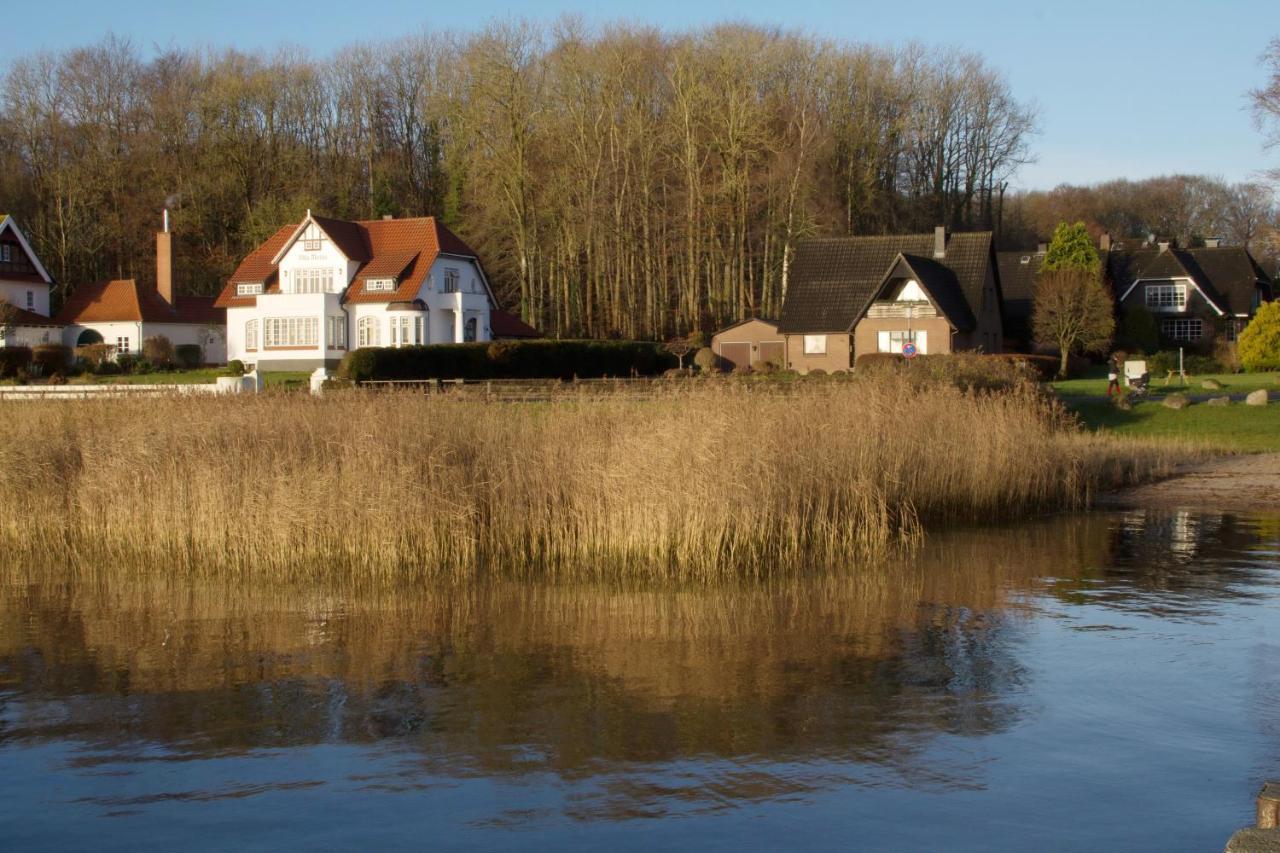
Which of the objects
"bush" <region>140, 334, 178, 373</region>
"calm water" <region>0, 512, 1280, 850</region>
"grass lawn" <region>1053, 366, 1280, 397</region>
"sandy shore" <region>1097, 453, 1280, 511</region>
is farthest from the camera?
"bush" <region>140, 334, 178, 373</region>

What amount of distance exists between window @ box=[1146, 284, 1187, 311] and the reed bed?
53064mm

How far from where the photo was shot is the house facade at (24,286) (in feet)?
182

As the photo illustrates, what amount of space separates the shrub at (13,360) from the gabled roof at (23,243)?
1163 centimetres

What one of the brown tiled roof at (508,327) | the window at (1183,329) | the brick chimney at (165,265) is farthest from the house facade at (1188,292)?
the brick chimney at (165,265)

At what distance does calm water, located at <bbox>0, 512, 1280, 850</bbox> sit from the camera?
7293 mm

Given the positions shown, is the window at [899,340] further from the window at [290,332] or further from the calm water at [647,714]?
the calm water at [647,714]

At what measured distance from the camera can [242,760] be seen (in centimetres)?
838

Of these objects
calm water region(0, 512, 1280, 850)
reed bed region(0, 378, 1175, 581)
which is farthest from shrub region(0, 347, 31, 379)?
calm water region(0, 512, 1280, 850)

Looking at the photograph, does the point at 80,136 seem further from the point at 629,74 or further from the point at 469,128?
the point at 629,74

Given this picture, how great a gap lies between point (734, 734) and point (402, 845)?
269 cm

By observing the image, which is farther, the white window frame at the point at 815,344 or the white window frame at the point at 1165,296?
the white window frame at the point at 1165,296

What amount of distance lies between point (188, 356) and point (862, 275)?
98.7 feet

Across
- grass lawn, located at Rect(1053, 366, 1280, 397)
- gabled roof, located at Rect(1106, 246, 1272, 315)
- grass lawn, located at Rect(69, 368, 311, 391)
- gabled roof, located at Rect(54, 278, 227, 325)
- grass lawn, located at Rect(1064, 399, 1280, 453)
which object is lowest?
grass lawn, located at Rect(1064, 399, 1280, 453)

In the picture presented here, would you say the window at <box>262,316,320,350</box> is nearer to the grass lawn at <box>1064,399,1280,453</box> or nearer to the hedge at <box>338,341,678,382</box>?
the hedge at <box>338,341,678,382</box>
